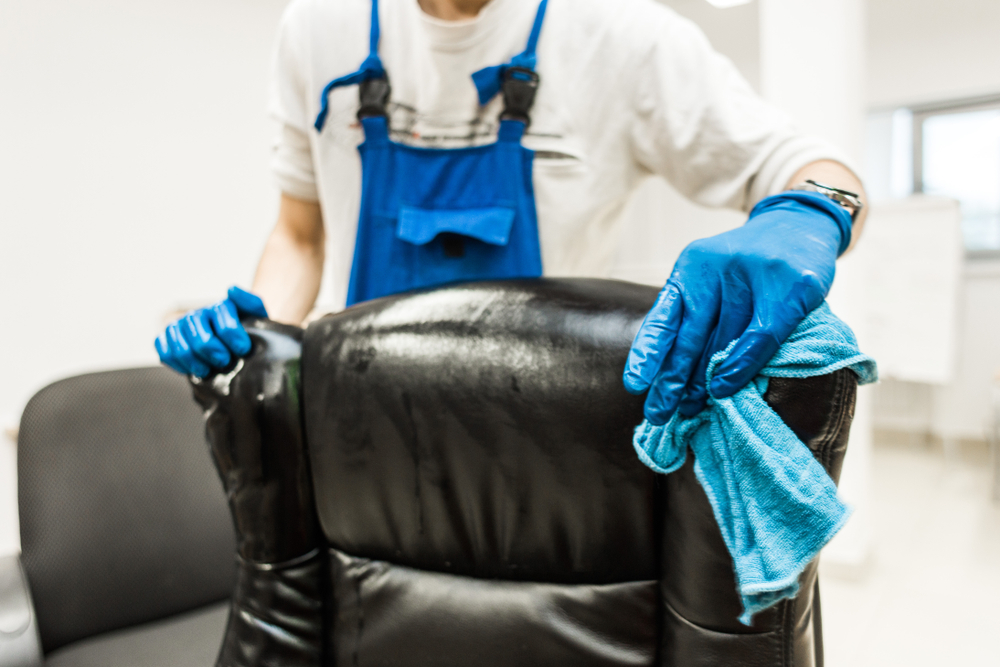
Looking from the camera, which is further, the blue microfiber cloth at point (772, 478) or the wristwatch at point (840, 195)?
the wristwatch at point (840, 195)

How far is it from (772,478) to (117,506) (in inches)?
54.5

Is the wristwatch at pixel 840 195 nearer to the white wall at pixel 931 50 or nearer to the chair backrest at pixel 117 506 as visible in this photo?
the chair backrest at pixel 117 506

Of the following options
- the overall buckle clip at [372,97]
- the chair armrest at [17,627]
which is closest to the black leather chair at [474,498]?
the overall buckle clip at [372,97]

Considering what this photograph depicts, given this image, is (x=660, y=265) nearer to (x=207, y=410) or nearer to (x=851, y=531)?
(x=851, y=531)

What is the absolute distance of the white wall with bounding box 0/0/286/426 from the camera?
2197mm

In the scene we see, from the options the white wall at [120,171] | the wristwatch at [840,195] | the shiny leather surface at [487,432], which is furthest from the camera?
the white wall at [120,171]

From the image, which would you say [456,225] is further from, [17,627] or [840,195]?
[17,627]

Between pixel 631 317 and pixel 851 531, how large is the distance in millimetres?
2300

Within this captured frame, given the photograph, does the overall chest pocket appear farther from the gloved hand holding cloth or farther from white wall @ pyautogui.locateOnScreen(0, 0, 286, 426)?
white wall @ pyautogui.locateOnScreen(0, 0, 286, 426)

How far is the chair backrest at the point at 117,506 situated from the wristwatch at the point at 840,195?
1348 millimetres

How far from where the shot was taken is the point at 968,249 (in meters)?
4.06

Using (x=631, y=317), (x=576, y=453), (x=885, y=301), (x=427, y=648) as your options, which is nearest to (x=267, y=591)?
(x=427, y=648)

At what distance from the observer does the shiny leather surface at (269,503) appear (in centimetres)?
64

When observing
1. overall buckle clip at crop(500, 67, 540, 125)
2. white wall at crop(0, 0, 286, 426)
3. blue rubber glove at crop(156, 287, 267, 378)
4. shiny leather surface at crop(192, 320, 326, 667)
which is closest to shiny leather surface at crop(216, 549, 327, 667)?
shiny leather surface at crop(192, 320, 326, 667)
